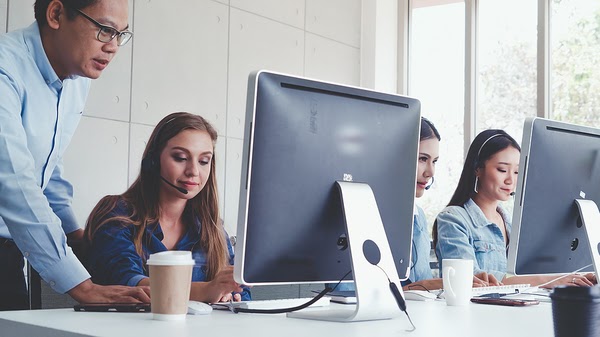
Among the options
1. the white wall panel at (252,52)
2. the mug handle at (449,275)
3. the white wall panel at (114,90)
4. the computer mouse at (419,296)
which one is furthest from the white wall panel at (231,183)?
the mug handle at (449,275)

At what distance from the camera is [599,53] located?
13.9 ft

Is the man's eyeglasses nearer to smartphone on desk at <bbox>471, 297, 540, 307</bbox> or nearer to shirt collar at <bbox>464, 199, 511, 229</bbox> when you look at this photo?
smartphone on desk at <bbox>471, 297, 540, 307</bbox>

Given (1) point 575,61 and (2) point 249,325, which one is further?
(1) point 575,61

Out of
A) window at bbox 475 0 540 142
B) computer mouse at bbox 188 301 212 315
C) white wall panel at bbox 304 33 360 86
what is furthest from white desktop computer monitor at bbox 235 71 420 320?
window at bbox 475 0 540 142

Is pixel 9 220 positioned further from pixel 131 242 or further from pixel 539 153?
pixel 539 153

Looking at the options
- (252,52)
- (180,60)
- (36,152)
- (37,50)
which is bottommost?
(36,152)

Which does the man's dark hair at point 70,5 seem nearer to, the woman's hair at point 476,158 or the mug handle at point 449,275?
the mug handle at point 449,275

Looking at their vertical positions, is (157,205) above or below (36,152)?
below

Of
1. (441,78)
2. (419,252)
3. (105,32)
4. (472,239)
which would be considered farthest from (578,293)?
(441,78)

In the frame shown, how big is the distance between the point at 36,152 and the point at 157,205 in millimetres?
366

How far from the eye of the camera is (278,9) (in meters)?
4.18

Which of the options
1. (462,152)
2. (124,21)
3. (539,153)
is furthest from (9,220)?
(462,152)

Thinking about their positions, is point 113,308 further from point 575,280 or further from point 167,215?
point 575,280

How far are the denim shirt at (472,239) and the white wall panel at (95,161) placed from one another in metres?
1.47
